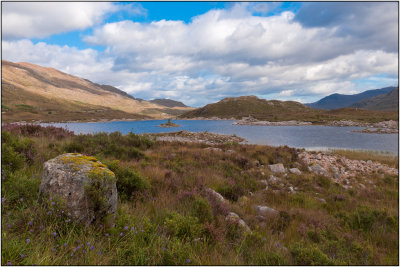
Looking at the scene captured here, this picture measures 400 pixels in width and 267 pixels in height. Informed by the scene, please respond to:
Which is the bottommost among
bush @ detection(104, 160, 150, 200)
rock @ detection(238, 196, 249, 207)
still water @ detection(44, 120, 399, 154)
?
still water @ detection(44, 120, 399, 154)

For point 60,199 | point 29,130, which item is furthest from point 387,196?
point 29,130

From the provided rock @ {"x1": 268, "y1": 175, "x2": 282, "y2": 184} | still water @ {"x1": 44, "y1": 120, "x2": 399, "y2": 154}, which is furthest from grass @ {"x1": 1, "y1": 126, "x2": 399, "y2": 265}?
still water @ {"x1": 44, "y1": 120, "x2": 399, "y2": 154}

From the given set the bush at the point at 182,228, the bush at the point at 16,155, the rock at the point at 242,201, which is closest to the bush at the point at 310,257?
the bush at the point at 182,228

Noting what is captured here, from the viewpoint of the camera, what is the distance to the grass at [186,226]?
10.8 ft

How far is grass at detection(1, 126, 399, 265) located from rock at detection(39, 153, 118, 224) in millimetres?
171

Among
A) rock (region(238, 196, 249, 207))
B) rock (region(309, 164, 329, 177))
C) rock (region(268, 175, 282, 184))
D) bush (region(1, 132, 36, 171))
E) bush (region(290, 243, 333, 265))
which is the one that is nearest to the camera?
bush (region(290, 243, 333, 265))

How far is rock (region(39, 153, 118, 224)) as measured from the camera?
370 centimetres

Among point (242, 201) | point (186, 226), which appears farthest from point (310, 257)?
point (242, 201)

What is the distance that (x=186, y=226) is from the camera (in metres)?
4.27

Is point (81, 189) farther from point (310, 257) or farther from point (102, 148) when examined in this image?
point (102, 148)

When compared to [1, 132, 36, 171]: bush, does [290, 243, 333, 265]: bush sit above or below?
below

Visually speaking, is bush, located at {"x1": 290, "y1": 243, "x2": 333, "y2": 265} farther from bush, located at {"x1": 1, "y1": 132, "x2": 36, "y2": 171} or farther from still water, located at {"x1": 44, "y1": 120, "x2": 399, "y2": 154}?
still water, located at {"x1": 44, "y1": 120, "x2": 399, "y2": 154}

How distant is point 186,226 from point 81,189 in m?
2.11

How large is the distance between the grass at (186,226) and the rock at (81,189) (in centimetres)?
17
